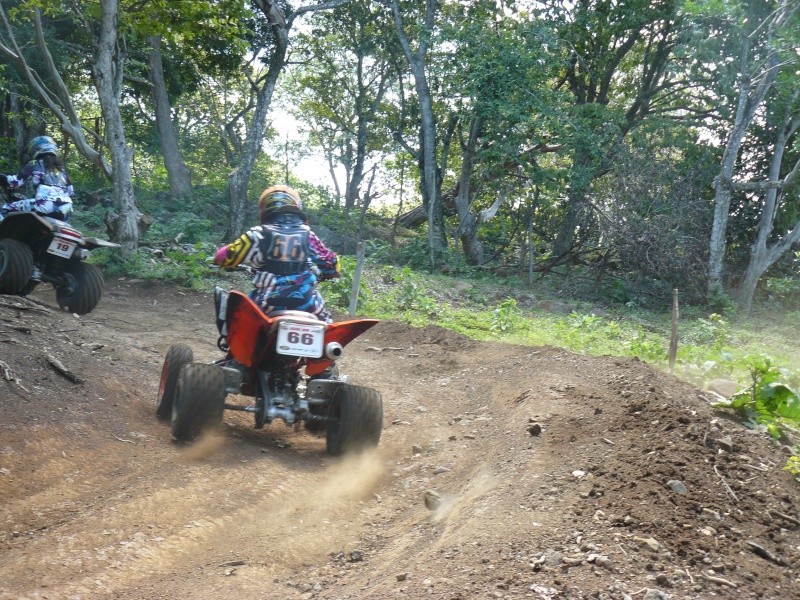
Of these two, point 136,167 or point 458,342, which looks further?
point 136,167

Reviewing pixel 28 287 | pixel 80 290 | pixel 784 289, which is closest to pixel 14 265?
pixel 28 287

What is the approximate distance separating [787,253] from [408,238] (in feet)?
36.3

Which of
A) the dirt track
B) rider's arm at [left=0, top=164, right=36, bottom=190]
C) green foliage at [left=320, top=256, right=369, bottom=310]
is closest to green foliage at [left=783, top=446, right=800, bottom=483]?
the dirt track

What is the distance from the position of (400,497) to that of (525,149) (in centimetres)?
1584

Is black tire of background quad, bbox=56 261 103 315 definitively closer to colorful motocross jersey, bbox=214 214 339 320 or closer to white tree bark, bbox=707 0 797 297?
colorful motocross jersey, bbox=214 214 339 320

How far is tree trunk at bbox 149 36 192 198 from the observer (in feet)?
77.8

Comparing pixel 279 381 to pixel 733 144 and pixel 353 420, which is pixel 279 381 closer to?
pixel 353 420

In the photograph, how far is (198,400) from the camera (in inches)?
212

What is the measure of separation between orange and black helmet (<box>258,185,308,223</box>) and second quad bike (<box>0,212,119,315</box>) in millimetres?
4257

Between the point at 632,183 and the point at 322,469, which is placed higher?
the point at 632,183

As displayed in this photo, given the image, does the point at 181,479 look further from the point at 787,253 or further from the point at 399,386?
the point at 787,253

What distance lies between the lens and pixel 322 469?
217 inches

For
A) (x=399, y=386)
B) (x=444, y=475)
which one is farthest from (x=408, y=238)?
(x=444, y=475)

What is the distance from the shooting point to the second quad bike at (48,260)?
896cm
